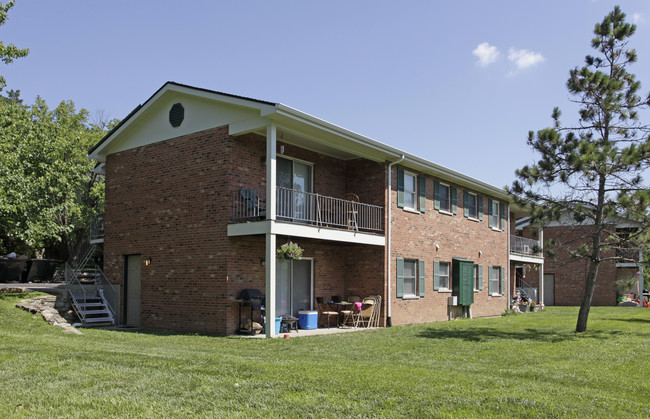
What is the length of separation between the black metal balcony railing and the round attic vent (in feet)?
9.59

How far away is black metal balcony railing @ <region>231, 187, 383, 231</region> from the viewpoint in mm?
13750

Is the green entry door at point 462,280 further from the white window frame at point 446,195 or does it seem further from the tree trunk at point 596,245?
the tree trunk at point 596,245

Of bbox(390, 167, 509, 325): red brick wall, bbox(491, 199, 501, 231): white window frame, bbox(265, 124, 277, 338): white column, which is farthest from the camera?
bbox(491, 199, 501, 231): white window frame

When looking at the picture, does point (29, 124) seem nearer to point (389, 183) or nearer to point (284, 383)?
point (389, 183)

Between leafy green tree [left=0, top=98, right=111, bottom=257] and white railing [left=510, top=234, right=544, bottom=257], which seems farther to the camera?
white railing [left=510, top=234, right=544, bottom=257]

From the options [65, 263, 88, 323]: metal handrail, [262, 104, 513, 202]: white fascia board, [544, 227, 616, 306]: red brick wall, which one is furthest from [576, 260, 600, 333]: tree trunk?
[544, 227, 616, 306]: red brick wall

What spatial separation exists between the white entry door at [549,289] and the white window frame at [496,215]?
44.3 feet

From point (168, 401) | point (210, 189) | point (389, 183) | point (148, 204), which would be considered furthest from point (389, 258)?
point (168, 401)

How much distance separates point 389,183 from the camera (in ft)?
55.5

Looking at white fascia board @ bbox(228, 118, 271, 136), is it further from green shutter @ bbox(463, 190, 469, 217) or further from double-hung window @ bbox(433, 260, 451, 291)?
green shutter @ bbox(463, 190, 469, 217)

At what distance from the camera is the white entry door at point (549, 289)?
117 feet

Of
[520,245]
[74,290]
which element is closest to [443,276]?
[520,245]

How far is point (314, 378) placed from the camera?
7059 mm

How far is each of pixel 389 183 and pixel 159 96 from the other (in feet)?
22.9
